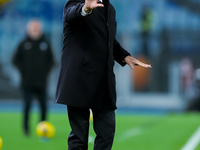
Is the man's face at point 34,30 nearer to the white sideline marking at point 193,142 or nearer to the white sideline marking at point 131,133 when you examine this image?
the white sideline marking at point 131,133

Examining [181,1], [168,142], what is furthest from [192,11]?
[168,142]

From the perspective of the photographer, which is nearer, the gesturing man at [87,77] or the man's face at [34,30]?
the gesturing man at [87,77]

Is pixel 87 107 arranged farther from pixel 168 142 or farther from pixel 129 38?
pixel 129 38

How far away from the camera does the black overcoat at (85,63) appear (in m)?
4.67

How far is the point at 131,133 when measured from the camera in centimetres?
1088

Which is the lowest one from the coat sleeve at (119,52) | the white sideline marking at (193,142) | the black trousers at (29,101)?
the white sideline marking at (193,142)

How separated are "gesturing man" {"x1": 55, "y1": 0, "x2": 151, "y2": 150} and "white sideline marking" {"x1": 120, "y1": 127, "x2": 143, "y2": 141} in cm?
487

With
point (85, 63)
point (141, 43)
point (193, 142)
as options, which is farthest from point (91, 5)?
point (141, 43)

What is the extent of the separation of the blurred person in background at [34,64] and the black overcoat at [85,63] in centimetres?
545

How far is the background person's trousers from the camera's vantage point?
15.4 ft

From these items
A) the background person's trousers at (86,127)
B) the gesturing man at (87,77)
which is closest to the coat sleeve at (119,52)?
the gesturing man at (87,77)

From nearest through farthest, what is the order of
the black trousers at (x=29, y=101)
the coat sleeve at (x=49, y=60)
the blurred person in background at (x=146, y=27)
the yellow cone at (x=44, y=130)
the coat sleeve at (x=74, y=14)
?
the coat sleeve at (x=74, y=14) → the yellow cone at (x=44, y=130) → the black trousers at (x=29, y=101) → the coat sleeve at (x=49, y=60) → the blurred person in background at (x=146, y=27)

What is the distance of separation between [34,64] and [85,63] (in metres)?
5.64

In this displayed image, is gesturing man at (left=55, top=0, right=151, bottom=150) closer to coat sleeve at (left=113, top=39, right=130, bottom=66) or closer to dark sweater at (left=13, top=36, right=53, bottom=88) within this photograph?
coat sleeve at (left=113, top=39, right=130, bottom=66)
